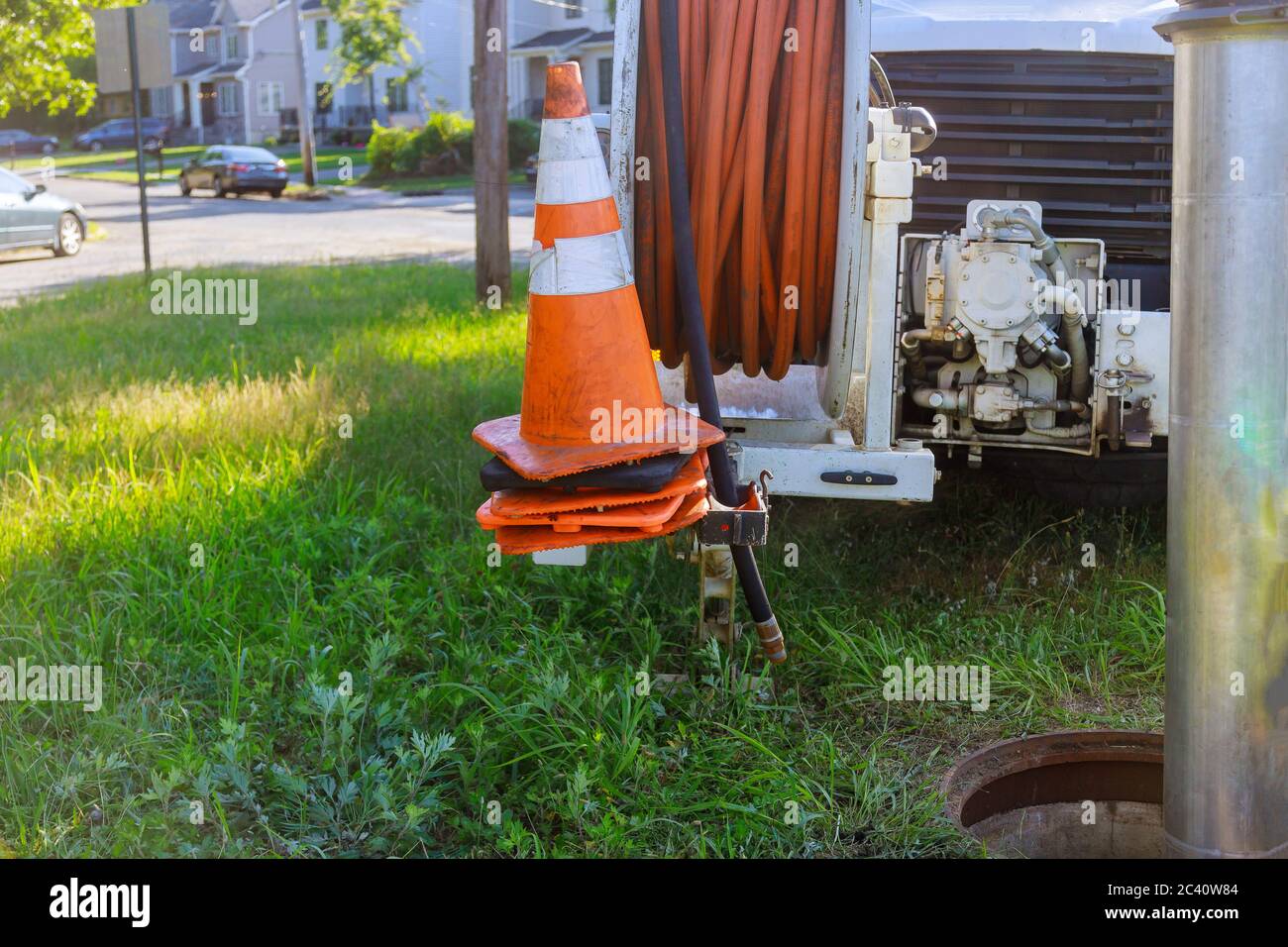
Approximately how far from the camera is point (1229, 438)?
2654 mm

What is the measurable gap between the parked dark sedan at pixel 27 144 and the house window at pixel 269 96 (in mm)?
8184

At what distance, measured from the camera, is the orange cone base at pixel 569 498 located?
320 centimetres

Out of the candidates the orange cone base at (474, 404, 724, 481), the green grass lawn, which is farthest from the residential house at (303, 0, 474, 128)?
the orange cone base at (474, 404, 724, 481)

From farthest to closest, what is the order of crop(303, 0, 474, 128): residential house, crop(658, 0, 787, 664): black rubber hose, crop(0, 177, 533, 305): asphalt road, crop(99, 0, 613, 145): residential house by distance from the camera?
crop(303, 0, 474, 128): residential house
crop(99, 0, 613, 145): residential house
crop(0, 177, 533, 305): asphalt road
crop(658, 0, 787, 664): black rubber hose

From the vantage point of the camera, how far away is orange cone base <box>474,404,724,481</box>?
10.6ft

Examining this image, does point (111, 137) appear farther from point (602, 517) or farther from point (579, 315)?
point (602, 517)

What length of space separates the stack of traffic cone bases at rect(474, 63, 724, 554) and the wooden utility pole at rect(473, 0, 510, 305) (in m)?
7.27

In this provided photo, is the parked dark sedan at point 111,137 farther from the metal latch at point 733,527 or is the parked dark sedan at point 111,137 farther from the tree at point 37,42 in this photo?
the metal latch at point 733,527

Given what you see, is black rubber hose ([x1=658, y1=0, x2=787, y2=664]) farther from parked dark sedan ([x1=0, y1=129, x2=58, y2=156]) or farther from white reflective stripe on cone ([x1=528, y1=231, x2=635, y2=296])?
parked dark sedan ([x1=0, y1=129, x2=58, y2=156])

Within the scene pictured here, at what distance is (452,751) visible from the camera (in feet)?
11.6

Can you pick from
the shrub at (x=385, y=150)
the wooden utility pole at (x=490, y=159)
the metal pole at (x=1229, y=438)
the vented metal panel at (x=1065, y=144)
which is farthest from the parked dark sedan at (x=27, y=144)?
the metal pole at (x=1229, y=438)

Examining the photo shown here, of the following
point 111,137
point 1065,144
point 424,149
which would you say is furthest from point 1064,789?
point 111,137

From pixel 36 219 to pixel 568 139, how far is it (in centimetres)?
1737

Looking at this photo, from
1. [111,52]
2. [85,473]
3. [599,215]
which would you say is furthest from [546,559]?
[111,52]
